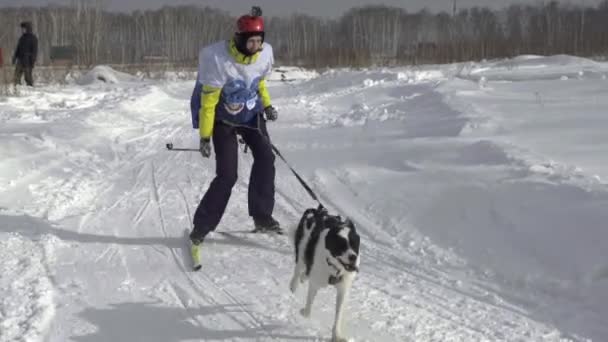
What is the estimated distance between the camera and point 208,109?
4.89 m

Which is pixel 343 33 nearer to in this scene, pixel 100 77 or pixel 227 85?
pixel 100 77

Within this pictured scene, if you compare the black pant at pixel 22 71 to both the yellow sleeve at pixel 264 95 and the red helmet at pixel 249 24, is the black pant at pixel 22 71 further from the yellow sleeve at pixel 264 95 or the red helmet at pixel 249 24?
the red helmet at pixel 249 24

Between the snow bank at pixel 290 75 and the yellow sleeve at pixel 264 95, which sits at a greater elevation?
the snow bank at pixel 290 75

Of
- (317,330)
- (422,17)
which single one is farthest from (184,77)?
(422,17)

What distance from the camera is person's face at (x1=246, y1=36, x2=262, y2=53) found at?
15.6 feet

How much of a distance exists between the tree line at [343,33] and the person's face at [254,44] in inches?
1277

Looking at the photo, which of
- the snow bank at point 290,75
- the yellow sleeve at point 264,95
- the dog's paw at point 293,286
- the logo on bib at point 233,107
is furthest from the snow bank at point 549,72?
the dog's paw at point 293,286

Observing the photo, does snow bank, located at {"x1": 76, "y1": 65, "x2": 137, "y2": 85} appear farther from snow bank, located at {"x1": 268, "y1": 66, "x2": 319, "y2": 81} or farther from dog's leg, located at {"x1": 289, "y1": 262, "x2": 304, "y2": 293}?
dog's leg, located at {"x1": 289, "y1": 262, "x2": 304, "y2": 293}

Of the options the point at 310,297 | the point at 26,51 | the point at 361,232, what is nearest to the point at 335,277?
the point at 310,297

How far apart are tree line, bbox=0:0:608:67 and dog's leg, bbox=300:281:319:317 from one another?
111ft

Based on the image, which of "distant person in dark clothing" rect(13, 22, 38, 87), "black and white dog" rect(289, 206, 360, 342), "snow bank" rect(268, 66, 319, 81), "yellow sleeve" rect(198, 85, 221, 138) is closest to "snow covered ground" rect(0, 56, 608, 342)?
"black and white dog" rect(289, 206, 360, 342)

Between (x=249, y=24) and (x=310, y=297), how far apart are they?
214 cm

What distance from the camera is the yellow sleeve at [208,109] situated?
4855 mm

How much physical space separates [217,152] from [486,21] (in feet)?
220
